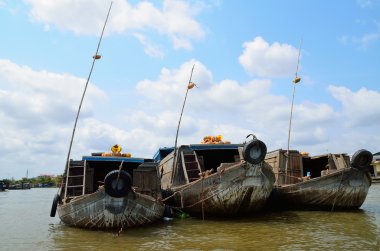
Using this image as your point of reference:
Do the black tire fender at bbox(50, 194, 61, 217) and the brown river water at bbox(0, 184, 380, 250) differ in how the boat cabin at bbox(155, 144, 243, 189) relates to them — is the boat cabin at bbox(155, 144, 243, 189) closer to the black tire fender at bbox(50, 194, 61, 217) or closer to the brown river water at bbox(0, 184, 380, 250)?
the brown river water at bbox(0, 184, 380, 250)

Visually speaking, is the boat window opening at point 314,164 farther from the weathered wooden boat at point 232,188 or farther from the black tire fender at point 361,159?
the weathered wooden boat at point 232,188

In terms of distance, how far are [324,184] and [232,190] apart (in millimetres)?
4509

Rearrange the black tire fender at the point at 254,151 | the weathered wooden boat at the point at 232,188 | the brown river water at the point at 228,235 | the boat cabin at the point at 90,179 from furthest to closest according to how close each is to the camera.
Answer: the boat cabin at the point at 90,179
the weathered wooden boat at the point at 232,188
the black tire fender at the point at 254,151
the brown river water at the point at 228,235

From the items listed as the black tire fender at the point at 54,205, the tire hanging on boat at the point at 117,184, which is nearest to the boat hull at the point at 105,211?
the tire hanging on boat at the point at 117,184

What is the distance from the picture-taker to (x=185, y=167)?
15023mm

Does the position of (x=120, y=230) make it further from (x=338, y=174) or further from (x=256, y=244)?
(x=338, y=174)

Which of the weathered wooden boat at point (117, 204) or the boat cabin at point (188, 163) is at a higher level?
the boat cabin at point (188, 163)

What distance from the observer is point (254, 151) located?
11.8m

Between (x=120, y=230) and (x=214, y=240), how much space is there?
9.28ft

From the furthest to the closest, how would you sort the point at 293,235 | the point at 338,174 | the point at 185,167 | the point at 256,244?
the point at 185,167 < the point at 338,174 < the point at 293,235 < the point at 256,244

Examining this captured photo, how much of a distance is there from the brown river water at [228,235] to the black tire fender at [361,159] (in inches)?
75.4

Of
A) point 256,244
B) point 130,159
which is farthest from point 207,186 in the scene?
point 130,159

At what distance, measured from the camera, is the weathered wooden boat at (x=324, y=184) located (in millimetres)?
13953

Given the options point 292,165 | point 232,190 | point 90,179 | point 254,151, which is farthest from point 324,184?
point 90,179
